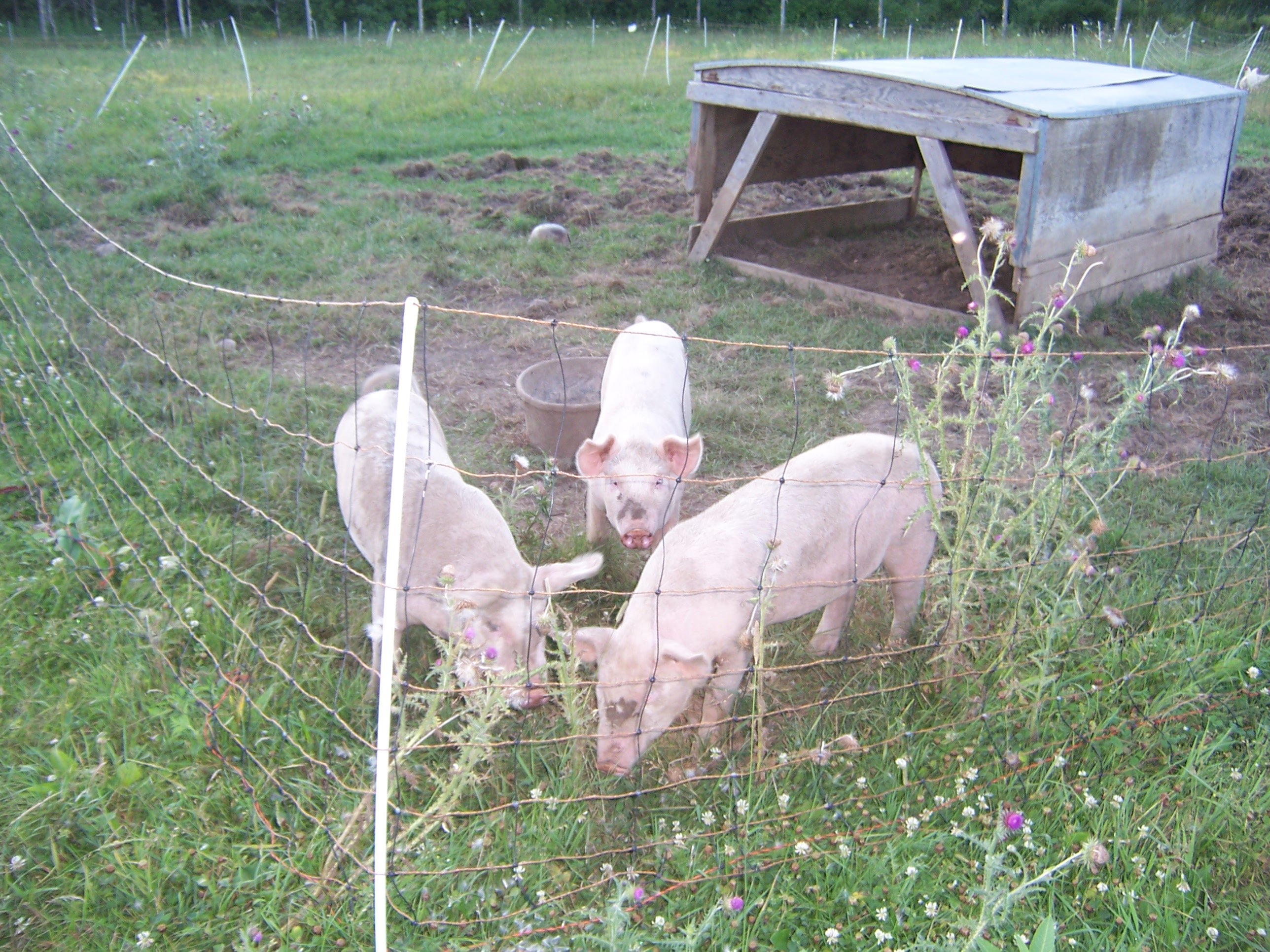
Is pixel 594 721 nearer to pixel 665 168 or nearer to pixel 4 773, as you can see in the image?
pixel 4 773

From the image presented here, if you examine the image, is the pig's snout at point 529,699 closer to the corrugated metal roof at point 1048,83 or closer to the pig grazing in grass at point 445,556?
the pig grazing in grass at point 445,556

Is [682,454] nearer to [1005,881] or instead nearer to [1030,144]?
[1005,881]

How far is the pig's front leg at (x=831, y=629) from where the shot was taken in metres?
3.82

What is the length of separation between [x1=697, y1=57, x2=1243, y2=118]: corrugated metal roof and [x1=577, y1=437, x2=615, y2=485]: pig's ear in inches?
153

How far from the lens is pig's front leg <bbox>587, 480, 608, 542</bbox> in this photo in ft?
14.8

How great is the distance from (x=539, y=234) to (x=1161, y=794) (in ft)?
22.1

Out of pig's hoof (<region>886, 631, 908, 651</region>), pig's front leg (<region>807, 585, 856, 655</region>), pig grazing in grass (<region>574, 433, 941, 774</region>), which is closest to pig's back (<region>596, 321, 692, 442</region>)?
pig grazing in grass (<region>574, 433, 941, 774</region>)

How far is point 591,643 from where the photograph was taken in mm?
3219

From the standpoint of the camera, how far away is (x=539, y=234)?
8.56 metres

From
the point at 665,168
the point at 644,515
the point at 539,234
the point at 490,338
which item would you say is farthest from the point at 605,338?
the point at 665,168

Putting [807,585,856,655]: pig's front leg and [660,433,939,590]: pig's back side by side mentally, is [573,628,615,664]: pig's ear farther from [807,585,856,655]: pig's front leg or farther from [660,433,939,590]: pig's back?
[807,585,856,655]: pig's front leg

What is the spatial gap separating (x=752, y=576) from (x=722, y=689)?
1.27ft

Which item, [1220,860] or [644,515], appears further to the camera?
[644,515]

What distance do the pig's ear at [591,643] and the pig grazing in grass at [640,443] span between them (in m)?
0.66
